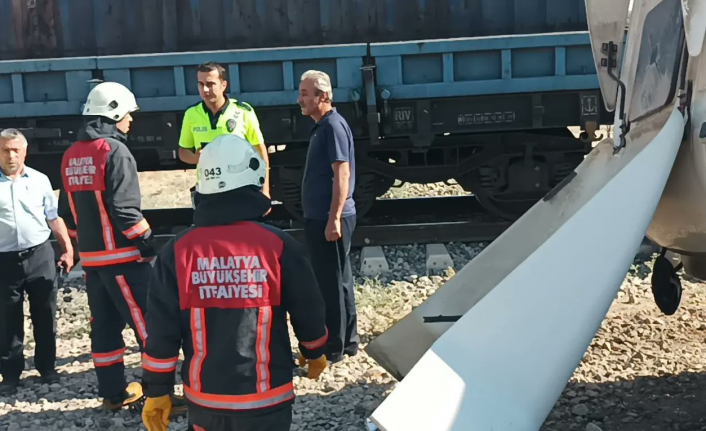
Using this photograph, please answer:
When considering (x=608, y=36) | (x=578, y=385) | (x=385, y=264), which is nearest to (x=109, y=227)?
(x=578, y=385)

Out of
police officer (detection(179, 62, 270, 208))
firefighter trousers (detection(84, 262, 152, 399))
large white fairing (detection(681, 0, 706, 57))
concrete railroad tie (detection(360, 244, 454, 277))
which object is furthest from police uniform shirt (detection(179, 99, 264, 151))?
large white fairing (detection(681, 0, 706, 57))

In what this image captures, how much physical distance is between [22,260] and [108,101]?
1.31m

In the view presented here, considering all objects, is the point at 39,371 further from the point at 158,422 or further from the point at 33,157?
the point at 33,157

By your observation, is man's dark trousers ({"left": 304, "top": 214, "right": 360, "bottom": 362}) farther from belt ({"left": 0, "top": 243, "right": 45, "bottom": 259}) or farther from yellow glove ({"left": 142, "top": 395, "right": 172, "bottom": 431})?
yellow glove ({"left": 142, "top": 395, "right": 172, "bottom": 431})

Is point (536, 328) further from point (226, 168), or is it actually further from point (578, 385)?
point (578, 385)

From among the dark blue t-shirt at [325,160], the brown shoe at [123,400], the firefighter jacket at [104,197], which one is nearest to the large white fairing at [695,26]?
the dark blue t-shirt at [325,160]

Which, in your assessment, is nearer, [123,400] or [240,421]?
[240,421]

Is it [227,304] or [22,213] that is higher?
[22,213]

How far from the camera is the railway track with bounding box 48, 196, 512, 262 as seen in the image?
27.0 ft

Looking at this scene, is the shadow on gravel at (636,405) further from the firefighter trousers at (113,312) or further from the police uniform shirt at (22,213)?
the police uniform shirt at (22,213)

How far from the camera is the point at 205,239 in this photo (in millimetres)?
2957

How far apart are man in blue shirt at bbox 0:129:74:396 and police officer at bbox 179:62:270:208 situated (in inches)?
40.7

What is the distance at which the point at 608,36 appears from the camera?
4.71 metres

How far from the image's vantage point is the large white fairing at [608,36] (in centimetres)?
460
